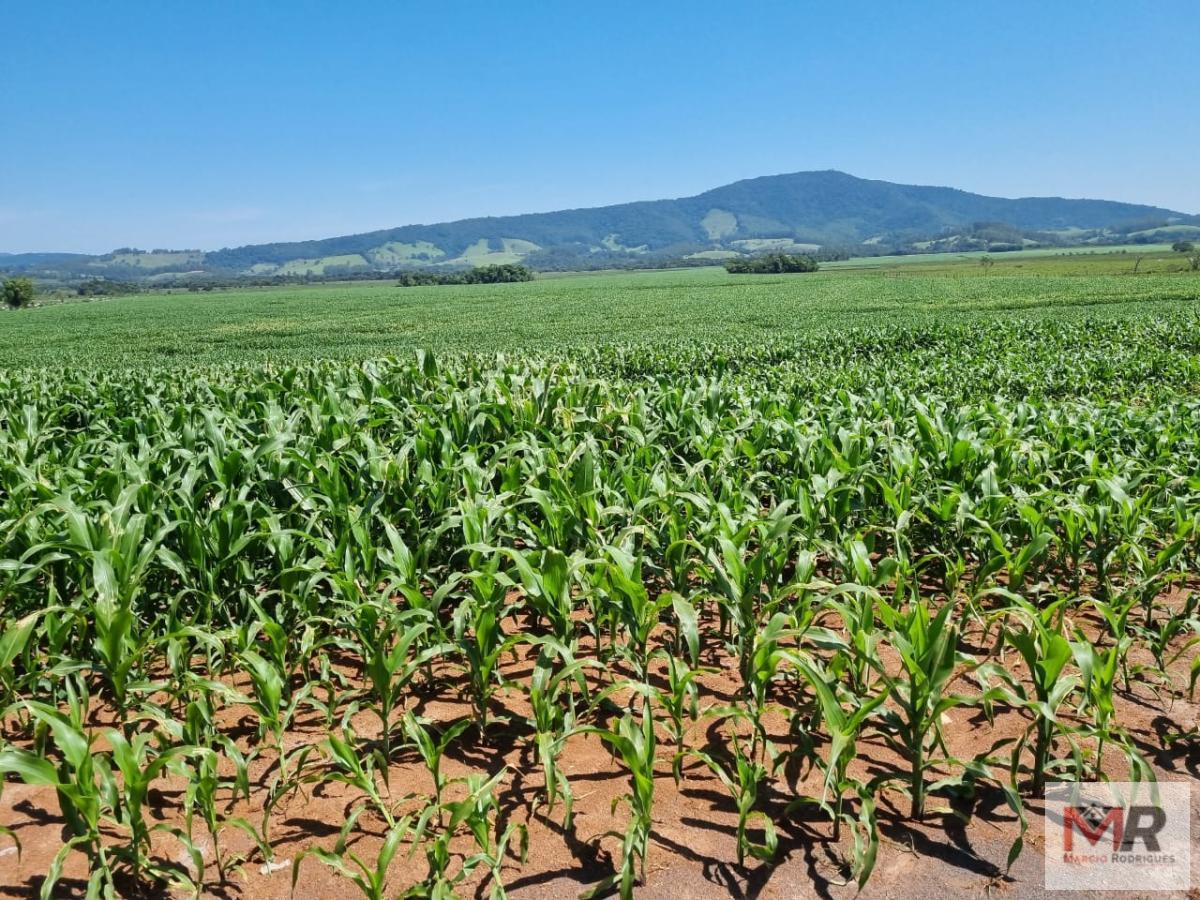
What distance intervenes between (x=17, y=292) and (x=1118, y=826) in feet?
392

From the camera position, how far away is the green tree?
301 feet

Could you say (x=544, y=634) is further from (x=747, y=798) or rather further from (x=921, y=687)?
(x=921, y=687)

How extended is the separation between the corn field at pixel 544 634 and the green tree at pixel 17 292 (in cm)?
11149

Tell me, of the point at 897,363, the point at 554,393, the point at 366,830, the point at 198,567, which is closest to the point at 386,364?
the point at 554,393

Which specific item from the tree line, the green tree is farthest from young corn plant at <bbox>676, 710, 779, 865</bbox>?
the tree line

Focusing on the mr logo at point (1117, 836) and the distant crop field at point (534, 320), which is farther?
the distant crop field at point (534, 320)


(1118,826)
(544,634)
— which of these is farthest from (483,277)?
(1118,826)

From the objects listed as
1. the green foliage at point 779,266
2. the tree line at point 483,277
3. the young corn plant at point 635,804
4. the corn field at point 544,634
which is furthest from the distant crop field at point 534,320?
the tree line at point 483,277

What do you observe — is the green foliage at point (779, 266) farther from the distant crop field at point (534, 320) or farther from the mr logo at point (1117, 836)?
the mr logo at point (1117, 836)

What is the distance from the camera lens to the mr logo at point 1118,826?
8.25 ft

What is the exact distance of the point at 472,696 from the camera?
328cm

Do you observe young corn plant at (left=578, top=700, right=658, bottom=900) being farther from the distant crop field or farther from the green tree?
the green tree

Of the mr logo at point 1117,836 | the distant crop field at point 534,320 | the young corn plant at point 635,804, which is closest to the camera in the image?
the young corn plant at point 635,804

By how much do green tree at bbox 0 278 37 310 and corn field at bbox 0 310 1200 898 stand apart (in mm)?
111486
